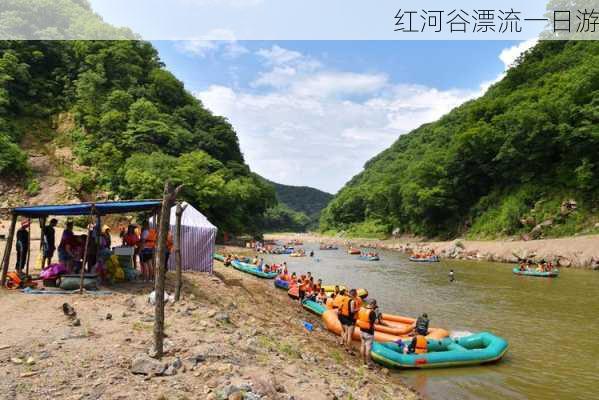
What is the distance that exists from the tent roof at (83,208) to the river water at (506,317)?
29.4 feet

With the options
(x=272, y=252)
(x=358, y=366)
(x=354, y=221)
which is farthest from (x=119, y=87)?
(x=354, y=221)

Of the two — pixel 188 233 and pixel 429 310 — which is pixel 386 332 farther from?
pixel 188 233

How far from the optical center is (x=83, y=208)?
1240cm

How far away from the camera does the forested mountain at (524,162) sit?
132ft

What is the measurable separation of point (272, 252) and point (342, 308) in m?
39.3

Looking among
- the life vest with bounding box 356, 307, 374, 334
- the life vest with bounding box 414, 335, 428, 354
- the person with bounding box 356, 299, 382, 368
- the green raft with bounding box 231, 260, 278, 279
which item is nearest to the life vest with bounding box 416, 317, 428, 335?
the life vest with bounding box 414, 335, 428, 354

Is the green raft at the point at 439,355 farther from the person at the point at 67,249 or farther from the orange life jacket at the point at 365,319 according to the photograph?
the person at the point at 67,249

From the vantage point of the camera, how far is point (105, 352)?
753 cm

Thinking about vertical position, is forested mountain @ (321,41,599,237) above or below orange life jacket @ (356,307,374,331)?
above

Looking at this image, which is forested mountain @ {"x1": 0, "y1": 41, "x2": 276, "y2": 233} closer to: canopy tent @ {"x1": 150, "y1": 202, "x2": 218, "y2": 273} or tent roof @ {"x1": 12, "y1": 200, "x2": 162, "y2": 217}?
canopy tent @ {"x1": 150, "y1": 202, "x2": 218, "y2": 273}

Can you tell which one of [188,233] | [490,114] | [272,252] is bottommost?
[272,252]

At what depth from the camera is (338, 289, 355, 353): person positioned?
12.4 m

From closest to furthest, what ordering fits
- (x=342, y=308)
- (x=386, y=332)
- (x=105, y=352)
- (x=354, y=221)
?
1. (x=105, y=352)
2. (x=342, y=308)
3. (x=386, y=332)
4. (x=354, y=221)

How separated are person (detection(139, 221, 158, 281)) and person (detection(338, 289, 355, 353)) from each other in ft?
20.1
